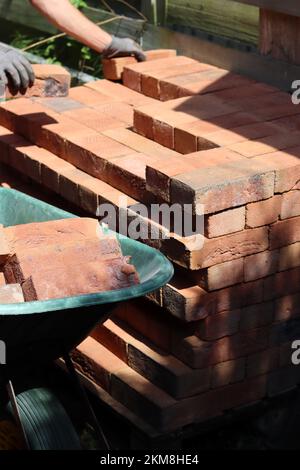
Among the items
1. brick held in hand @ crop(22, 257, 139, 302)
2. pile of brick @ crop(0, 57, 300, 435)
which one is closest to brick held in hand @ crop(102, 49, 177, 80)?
pile of brick @ crop(0, 57, 300, 435)

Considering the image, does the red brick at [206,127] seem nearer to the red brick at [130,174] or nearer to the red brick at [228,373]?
the red brick at [130,174]

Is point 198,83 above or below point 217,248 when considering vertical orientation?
above

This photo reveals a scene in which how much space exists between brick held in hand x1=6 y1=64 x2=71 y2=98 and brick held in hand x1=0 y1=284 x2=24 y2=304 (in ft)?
7.39

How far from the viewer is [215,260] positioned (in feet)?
13.8

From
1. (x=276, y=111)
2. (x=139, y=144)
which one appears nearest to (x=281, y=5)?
(x=276, y=111)

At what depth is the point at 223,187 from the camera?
4.09 m

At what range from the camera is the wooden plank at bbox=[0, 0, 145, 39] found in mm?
7270

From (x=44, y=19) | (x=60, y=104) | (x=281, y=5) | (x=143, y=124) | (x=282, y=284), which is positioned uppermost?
(x=281, y=5)

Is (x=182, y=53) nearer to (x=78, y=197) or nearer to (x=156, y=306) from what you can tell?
(x=78, y=197)

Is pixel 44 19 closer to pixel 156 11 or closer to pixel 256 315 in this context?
pixel 156 11

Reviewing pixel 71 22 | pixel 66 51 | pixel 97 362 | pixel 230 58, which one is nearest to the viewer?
pixel 97 362

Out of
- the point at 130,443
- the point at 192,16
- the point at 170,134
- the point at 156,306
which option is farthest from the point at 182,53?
the point at 130,443

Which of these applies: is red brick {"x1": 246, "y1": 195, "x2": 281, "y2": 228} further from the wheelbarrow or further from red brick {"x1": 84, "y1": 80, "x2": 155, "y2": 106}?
red brick {"x1": 84, "y1": 80, "x2": 155, "y2": 106}

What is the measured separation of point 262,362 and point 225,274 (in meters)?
0.55
